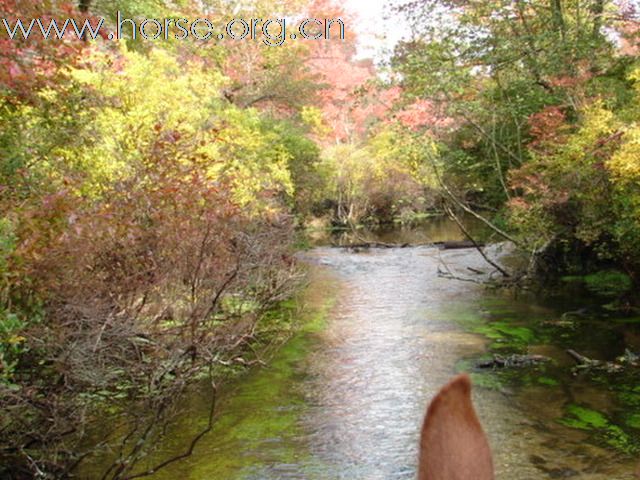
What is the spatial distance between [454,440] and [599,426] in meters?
7.44

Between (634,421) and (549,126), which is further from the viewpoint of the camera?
(549,126)

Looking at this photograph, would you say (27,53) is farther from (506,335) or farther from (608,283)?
(608,283)

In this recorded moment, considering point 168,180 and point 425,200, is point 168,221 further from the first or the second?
point 425,200

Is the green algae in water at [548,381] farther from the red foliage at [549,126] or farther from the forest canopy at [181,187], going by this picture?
the red foliage at [549,126]

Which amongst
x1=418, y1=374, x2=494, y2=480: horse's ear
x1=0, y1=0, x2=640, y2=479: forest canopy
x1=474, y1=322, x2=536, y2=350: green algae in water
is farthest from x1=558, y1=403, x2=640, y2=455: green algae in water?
x1=418, y1=374, x2=494, y2=480: horse's ear

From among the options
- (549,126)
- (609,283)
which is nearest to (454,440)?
(549,126)

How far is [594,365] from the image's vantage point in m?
8.66

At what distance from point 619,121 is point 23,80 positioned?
30.6ft

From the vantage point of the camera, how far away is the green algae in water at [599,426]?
635 centimetres

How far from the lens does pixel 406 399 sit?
793 cm

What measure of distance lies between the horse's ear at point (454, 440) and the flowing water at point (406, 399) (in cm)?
599

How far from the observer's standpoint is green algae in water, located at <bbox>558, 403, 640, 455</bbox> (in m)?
6.35

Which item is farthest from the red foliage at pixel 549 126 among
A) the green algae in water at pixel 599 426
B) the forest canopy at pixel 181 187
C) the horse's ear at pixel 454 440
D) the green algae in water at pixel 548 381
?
the horse's ear at pixel 454 440

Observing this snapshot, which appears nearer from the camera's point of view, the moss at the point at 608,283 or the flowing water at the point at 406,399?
the flowing water at the point at 406,399
